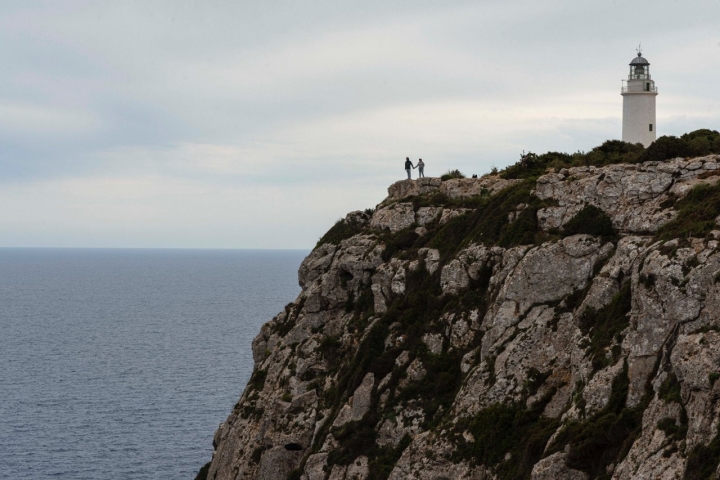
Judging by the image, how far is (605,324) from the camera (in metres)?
32.4

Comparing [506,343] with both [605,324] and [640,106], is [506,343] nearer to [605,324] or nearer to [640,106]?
[605,324]

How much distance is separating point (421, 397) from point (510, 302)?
680cm

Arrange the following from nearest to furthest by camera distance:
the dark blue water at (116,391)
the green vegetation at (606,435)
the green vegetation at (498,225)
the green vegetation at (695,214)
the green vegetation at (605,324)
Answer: the green vegetation at (606,435), the green vegetation at (695,214), the green vegetation at (605,324), the green vegetation at (498,225), the dark blue water at (116,391)

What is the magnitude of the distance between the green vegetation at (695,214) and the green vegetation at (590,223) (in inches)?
135

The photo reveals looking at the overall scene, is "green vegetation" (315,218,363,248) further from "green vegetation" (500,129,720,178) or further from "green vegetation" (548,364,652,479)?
"green vegetation" (548,364,652,479)

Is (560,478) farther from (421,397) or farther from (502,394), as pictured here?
(421,397)

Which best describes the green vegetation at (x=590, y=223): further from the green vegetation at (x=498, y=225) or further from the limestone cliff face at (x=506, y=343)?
the green vegetation at (x=498, y=225)

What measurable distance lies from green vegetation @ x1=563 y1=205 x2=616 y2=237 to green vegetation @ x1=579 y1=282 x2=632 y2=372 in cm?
490

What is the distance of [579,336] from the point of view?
33688 mm

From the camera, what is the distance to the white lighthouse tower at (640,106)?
55094 mm

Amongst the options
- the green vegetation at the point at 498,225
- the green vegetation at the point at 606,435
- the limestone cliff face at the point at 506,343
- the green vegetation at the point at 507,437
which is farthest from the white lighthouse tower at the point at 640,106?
the green vegetation at the point at 606,435

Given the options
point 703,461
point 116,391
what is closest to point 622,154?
point 703,461

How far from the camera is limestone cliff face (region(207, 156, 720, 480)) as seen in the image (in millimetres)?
27469

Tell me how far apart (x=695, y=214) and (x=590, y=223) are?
670 centimetres
